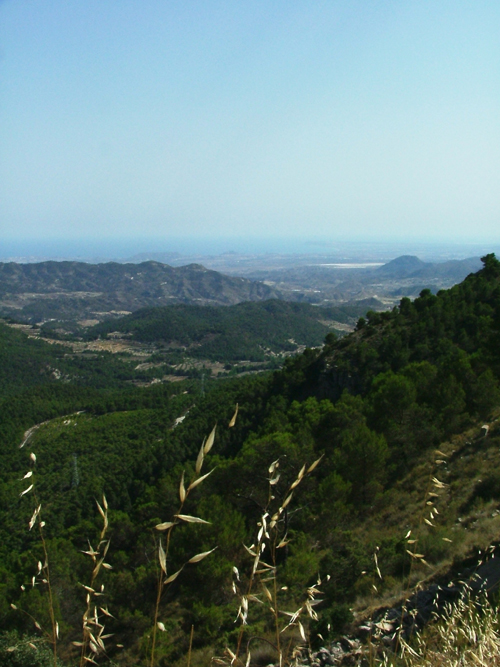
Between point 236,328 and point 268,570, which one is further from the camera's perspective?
point 236,328

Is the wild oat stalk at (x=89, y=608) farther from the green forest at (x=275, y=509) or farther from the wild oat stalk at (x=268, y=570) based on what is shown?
the wild oat stalk at (x=268, y=570)

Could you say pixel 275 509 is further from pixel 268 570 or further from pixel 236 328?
pixel 236 328

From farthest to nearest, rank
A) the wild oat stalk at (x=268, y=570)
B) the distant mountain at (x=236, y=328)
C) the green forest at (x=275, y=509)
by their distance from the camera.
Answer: the distant mountain at (x=236, y=328) < the green forest at (x=275, y=509) < the wild oat stalk at (x=268, y=570)

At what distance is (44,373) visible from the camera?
80.3m

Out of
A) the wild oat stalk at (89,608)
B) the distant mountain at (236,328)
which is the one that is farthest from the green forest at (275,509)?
the distant mountain at (236,328)

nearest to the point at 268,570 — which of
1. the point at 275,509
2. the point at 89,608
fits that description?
the point at 89,608

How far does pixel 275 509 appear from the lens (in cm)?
1052

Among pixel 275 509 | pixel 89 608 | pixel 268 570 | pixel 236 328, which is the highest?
pixel 268 570

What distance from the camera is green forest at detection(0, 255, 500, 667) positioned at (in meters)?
2.70

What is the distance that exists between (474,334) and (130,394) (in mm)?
46129

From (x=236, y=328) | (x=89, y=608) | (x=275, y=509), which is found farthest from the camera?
(x=236, y=328)

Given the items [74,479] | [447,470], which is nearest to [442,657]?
[447,470]

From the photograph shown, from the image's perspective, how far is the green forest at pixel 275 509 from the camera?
8.86 ft

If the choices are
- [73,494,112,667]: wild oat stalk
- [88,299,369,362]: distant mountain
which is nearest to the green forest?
[73,494,112,667]: wild oat stalk
